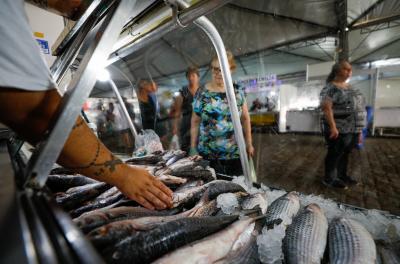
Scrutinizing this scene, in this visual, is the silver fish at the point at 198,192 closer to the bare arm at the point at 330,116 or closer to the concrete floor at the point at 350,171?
the concrete floor at the point at 350,171

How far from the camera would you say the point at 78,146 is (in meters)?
0.66

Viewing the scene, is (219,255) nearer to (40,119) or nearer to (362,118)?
(40,119)

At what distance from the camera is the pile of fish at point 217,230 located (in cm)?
64

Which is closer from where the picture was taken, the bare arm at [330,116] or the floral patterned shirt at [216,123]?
the floral patterned shirt at [216,123]

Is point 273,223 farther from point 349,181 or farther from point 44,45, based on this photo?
point 349,181

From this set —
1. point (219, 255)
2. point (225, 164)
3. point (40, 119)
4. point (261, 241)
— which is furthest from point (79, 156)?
point (225, 164)

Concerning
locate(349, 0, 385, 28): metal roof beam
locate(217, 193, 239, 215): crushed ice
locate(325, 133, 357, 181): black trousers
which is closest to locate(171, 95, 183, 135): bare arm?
locate(217, 193, 239, 215): crushed ice

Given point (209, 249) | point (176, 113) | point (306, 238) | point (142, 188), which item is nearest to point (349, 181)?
point (176, 113)

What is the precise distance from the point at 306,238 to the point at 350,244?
16 centimetres

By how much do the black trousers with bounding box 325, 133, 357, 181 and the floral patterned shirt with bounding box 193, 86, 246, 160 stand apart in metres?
2.29

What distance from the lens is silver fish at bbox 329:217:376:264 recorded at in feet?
2.48

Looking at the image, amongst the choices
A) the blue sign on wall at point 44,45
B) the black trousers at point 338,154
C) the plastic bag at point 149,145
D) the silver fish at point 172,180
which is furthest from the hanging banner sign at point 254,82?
the blue sign on wall at point 44,45

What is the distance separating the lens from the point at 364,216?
41.2 inches

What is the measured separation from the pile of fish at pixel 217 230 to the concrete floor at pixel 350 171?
6.49 feet
